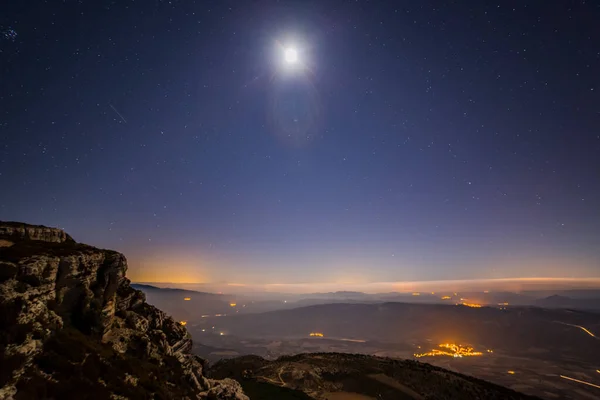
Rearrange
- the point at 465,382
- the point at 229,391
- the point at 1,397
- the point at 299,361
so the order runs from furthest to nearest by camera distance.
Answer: the point at 299,361 < the point at 465,382 < the point at 229,391 < the point at 1,397

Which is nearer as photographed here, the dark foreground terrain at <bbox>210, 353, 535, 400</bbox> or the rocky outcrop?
the rocky outcrop

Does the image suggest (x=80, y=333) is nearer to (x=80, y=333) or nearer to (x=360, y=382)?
(x=80, y=333)

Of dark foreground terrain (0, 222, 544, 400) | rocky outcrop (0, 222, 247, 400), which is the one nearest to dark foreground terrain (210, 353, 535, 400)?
dark foreground terrain (0, 222, 544, 400)

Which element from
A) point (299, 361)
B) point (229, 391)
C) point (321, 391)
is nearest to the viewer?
point (229, 391)

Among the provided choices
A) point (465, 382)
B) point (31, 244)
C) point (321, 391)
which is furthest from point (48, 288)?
point (465, 382)

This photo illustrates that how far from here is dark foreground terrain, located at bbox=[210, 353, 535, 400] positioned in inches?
2026

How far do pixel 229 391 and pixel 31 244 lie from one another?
80.5 feet

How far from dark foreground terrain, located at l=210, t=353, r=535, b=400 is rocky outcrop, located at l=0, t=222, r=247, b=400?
22.8 m

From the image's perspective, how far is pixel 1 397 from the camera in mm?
14617

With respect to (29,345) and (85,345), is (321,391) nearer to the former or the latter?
(85,345)

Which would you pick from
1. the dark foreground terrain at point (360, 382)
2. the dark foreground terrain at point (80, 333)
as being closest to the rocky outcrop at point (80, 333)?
the dark foreground terrain at point (80, 333)

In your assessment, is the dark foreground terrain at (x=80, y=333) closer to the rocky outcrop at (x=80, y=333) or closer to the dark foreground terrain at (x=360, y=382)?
the rocky outcrop at (x=80, y=333)

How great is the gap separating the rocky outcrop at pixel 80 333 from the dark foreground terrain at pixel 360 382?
2282cm

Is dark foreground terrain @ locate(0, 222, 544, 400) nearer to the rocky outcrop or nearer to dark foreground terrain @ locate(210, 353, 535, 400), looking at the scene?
the rocky outcrop
